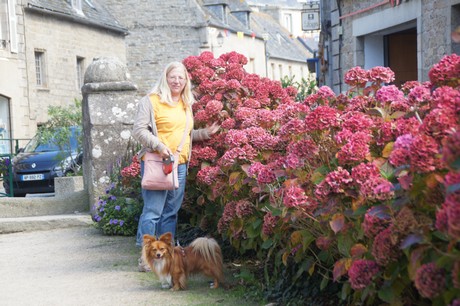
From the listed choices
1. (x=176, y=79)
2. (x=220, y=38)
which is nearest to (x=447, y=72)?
(x=176, y=79)

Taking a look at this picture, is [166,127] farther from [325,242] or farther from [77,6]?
[77,6]

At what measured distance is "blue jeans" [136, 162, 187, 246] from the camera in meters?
7.45

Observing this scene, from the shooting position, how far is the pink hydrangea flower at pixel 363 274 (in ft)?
12.2

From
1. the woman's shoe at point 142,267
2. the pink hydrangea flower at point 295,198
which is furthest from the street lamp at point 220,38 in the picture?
the pink hydrangea flower at point 295,198

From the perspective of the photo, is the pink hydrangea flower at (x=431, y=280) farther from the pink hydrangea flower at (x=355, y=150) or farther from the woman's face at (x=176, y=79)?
the woman's face at (x=176, y=79)

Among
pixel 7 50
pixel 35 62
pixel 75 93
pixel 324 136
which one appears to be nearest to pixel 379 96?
pixel 324 136

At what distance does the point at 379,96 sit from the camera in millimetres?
5273

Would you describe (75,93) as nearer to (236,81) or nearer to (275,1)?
(236,81)

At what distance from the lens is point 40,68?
103ft

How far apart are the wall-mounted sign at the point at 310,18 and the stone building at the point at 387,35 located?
7.82 metres

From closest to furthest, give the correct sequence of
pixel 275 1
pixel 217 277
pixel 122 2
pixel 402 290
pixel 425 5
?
pixel 402 290, pixel 217 277, pixel 425 5, pixel 122 2, pixel 275 1

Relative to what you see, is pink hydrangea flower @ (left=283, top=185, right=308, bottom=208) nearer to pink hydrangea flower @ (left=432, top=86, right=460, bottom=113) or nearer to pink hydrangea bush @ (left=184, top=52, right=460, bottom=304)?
pink hydrangea bush @ (left=184, top=52, right=460, bottom=304)

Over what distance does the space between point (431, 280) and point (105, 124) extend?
7171 millimetres

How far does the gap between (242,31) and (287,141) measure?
154ft
